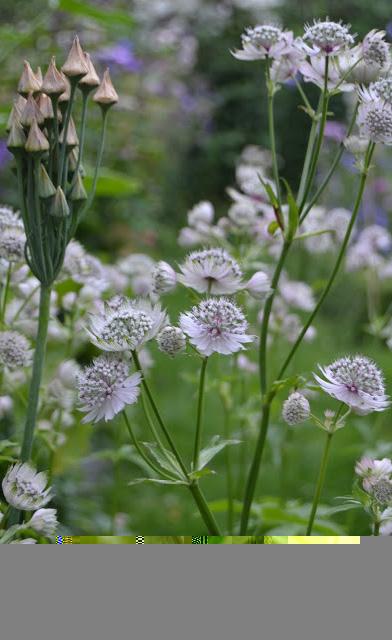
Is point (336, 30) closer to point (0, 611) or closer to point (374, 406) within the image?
point (374, 406)

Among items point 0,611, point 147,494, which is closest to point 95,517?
point 147,494

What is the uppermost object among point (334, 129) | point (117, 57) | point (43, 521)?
point (117, 57)

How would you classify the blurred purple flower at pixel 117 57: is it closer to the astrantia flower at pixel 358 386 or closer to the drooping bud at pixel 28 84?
the drooping bud at pixel 28 84

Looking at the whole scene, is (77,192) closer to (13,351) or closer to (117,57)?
(13,351)

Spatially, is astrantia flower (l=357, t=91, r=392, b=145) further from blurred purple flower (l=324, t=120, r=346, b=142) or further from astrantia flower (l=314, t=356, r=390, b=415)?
blurred purple flower (l=324, t=120, r=346, b=142)

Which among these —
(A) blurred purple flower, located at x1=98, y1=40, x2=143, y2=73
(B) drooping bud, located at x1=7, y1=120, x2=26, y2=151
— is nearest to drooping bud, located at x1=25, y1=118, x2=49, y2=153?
(B) drooping bud, located at x1=7, y1=120, x2=26, y2=151

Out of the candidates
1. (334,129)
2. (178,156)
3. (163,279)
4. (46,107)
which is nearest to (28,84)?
(46,107)

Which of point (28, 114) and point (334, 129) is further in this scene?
point (334, 129)
